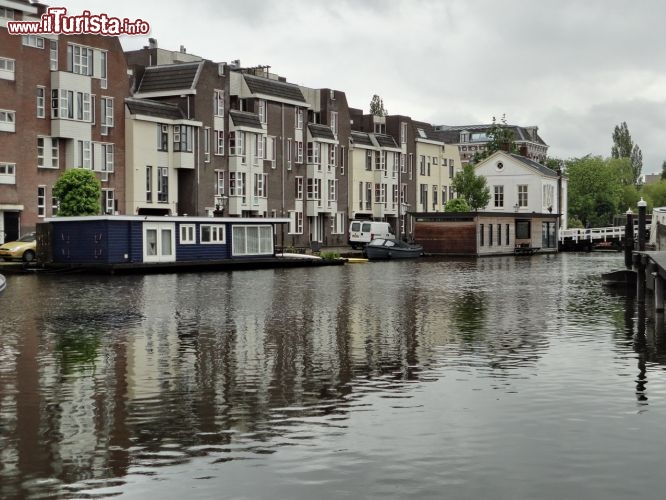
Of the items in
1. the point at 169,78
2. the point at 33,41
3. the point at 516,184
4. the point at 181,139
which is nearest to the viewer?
the point at 33,41

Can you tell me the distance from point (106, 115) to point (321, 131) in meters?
30.0

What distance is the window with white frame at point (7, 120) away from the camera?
210ft

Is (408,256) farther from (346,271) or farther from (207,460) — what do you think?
(207,460)

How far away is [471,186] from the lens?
110 meters

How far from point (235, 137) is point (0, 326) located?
196 ft

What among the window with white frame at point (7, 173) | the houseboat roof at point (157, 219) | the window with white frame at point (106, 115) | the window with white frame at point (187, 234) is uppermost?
the window with white frame at point (106, 115)

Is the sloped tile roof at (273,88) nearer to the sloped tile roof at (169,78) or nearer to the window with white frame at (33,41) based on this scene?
the sloped tile roof at (169,78)

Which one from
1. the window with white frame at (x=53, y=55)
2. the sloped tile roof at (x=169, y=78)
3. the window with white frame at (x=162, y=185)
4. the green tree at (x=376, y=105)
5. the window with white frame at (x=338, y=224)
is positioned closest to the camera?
the window with white frame at (x=53, y=55)

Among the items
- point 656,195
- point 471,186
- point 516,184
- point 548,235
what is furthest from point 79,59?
point 656,195

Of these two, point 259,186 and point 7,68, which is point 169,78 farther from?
point 7,68

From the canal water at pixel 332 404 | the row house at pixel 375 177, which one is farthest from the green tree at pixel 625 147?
the canal water at pixel 332 404

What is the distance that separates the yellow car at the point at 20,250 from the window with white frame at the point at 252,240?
12.5 meters

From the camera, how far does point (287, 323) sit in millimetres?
26062

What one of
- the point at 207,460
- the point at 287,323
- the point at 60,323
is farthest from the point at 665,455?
the point at 60,323
